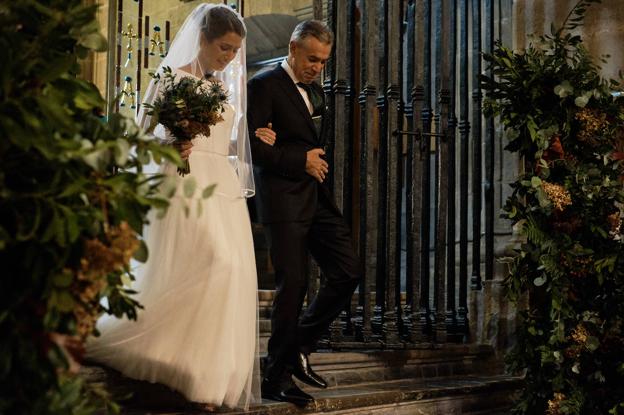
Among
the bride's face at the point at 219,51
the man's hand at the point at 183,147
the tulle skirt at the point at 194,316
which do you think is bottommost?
the tulle skirt at the point at 194,316


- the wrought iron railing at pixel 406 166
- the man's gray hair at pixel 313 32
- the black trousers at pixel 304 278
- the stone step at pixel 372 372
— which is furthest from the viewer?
the wrought iron railing at pixel 406 166

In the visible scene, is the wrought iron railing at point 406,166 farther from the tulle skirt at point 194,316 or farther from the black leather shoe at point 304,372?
the tulle skirt at point 194,316

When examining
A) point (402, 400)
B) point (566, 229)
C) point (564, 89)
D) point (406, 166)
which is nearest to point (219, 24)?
point (564, 89)

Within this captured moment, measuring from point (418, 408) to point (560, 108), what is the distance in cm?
171

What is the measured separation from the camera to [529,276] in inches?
173

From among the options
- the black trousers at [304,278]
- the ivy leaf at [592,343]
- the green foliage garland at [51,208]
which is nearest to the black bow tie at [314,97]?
the black trousers at [304,278]

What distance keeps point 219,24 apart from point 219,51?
0.11 meters

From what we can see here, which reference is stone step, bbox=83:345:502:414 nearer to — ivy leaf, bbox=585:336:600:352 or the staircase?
the staircase

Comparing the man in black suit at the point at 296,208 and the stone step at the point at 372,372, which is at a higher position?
the man in black suit at the point at 296,208

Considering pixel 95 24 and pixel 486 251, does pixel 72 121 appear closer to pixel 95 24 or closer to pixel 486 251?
pixel 95 24

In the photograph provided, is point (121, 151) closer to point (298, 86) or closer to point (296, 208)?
point (296, 208)

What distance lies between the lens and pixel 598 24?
586 cm

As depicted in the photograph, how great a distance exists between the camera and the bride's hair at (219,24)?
3.66 metres

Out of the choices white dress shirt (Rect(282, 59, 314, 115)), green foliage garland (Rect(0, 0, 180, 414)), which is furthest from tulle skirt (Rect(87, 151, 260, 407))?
green foliage garland (Rect(0, 0, 180, 414))
